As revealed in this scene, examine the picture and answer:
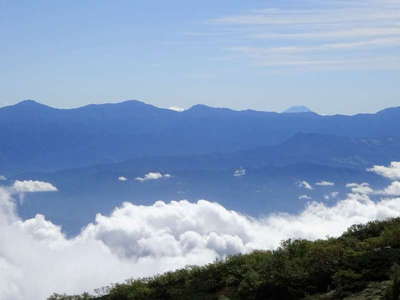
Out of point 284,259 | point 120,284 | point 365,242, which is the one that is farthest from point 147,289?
point 365,242

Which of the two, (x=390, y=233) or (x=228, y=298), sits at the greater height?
(x=390, y=233)

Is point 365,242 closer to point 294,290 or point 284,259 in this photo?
point 284,259

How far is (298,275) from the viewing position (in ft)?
40.8

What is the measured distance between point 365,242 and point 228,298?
4.87 meters

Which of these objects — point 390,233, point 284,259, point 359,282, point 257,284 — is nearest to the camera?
point 359,282

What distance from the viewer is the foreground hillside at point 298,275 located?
1178 cm

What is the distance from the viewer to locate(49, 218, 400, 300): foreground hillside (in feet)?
38.7

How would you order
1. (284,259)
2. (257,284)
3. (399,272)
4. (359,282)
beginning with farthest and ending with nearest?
(284,259), (257,284), (359,282), (399,272)

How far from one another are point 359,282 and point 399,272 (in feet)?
5.54

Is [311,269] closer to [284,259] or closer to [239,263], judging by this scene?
[284,259]

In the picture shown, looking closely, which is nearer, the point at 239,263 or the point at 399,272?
→ the point at 399,272

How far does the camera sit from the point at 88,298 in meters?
15.1

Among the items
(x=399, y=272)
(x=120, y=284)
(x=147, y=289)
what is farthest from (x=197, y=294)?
(x=399, y=272)

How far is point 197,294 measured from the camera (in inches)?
507
